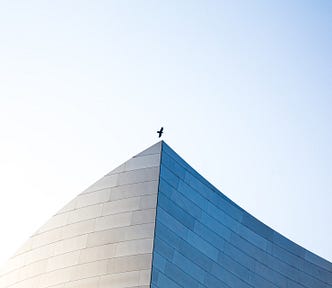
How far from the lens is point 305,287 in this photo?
29.4 meters

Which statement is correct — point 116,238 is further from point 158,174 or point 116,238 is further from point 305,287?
point 305,287

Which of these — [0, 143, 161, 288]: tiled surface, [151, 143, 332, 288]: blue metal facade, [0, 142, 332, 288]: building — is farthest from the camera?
[151, 143, 332, 288]: blue metal facade

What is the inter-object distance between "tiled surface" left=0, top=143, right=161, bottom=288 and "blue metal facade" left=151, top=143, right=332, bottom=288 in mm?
435

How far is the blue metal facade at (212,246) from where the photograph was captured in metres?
25.9

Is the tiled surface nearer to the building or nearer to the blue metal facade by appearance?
the building

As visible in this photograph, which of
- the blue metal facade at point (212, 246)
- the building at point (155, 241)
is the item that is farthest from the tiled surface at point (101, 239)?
the blue metal facade at point (212, 246)

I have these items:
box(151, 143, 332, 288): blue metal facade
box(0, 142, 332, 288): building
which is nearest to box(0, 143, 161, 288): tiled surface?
box(0, 142, 332, 288): building

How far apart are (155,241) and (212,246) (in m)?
2.80

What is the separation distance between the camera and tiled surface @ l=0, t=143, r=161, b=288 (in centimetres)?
2514

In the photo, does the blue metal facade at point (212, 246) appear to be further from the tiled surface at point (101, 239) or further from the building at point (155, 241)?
the tiled surface at point (101, 239)

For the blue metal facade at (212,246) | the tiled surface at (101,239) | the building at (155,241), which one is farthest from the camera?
the blue metal facade at (212,246)

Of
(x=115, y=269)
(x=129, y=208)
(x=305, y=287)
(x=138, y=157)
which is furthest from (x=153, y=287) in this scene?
(x=305, y=287)

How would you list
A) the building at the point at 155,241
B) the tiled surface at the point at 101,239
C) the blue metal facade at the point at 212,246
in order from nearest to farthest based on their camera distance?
1. the tiled surface at the point at 101,239
2. the building at the point at 155,241
3. the blue metal facade at the point at 212,246

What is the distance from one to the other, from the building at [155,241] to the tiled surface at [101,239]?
1.3 inches
